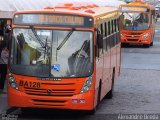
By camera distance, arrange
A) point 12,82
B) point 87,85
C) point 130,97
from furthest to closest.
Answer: point 130,97, point 12,82, point 87,85

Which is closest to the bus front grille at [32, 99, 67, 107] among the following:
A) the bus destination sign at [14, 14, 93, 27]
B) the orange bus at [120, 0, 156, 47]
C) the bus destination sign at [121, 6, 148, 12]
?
the bus destination sign at [14, 14, 93, 27]

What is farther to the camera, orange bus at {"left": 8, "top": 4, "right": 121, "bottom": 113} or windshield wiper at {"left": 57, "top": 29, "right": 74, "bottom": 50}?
windshield wiper at {"left": 57, "top": 29, "right": 74, "bottom": 50}

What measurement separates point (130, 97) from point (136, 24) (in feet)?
69.8

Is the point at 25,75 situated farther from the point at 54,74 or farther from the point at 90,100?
the point at 90,100

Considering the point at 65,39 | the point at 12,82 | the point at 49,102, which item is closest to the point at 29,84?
the point at 12,82

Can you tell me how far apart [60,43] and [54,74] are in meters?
0.69

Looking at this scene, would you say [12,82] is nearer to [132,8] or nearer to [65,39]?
[65,39]

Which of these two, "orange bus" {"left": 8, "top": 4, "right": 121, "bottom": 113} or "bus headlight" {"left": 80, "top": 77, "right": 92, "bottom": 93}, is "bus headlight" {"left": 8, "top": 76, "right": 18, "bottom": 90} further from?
"bus headlight" {"left": 80, "top": 77, "right": 92, "bottom": 93}

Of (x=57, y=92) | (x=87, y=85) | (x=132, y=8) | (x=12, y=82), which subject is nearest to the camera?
(x=57, y=92)

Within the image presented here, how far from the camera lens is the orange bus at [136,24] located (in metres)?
38.6

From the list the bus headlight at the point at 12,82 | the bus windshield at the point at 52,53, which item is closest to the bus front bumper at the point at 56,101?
the bus headlight at the point at 12,82

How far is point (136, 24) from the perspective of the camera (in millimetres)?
38656

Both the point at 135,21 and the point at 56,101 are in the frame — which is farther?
the point at 135,21

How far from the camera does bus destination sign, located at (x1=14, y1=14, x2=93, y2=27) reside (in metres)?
13.1
